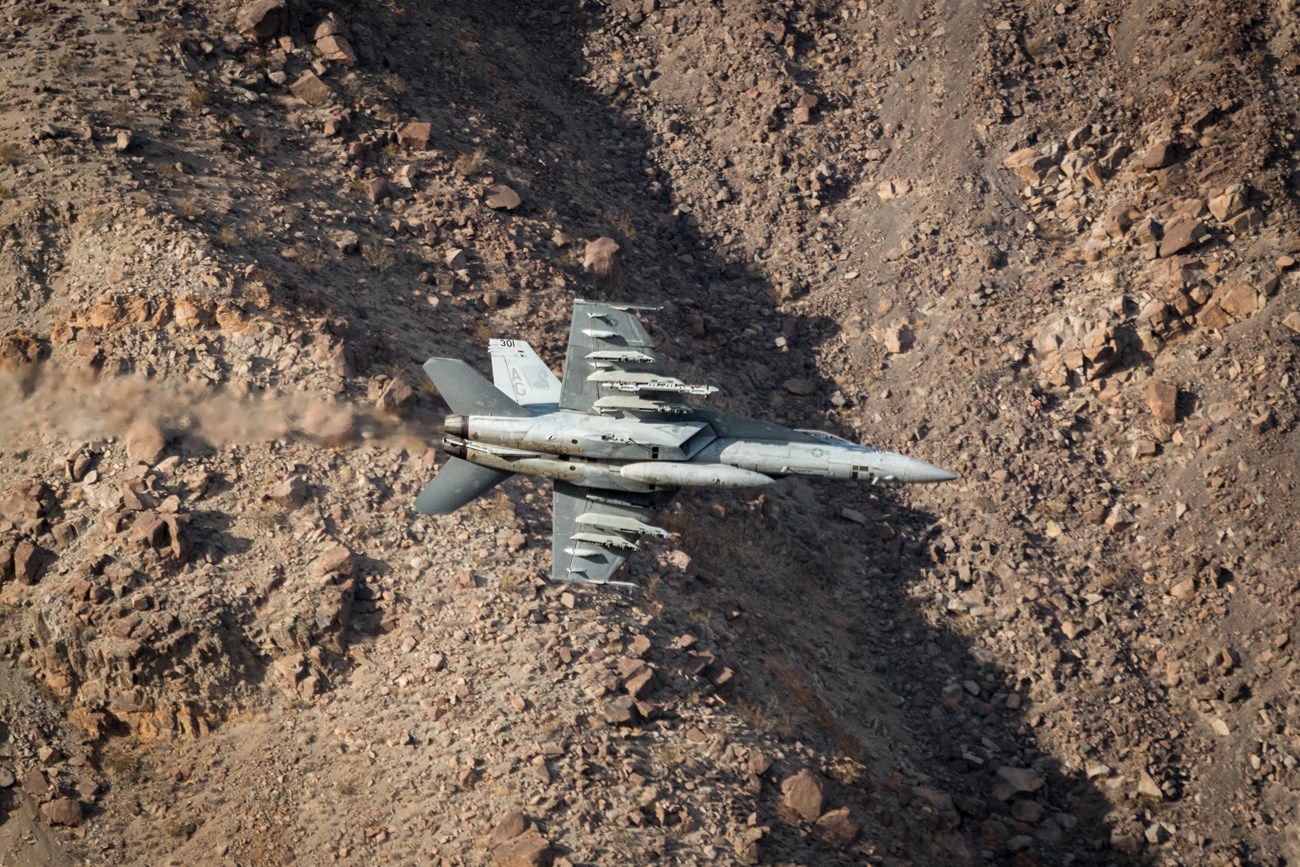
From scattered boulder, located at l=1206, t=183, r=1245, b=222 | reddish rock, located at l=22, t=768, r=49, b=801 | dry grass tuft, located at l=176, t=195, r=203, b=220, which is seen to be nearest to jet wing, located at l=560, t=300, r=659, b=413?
dry grass tuft, located at l=176, t=195, r=203, b=220

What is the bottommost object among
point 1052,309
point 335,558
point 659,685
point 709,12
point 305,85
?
point 659,685

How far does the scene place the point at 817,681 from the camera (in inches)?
1651

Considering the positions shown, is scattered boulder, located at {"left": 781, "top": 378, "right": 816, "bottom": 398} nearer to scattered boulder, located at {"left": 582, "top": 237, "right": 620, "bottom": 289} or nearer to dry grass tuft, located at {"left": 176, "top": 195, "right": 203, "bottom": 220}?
scattered boulder, located at {"left": 582, "top": 237, "right": 620, "bottom": 289}

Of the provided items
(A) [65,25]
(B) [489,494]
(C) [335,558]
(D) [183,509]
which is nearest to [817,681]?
(B) [489,494]

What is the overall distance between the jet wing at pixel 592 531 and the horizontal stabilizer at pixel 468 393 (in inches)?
108

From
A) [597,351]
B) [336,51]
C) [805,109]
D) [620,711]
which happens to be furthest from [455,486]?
[805,109]

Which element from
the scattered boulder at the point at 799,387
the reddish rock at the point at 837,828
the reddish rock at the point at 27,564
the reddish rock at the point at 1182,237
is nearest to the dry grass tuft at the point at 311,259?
the reddish rock at the point at 27,564

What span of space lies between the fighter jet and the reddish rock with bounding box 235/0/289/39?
21568 mm

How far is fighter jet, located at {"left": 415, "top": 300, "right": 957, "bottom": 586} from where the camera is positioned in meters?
35.8

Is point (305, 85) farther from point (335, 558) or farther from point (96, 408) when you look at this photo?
point (335, 558)

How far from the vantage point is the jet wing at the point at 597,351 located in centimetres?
3672

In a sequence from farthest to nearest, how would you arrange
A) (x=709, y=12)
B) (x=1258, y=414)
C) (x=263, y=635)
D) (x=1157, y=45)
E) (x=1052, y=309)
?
(x=709, y=12) → (x=1157, y=45) → (x=1052, y=309) → (x=1258, y=414) → (x=263, y=635)

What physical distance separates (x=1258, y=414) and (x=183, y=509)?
3407cm

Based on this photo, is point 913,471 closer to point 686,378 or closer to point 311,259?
point 686,378
